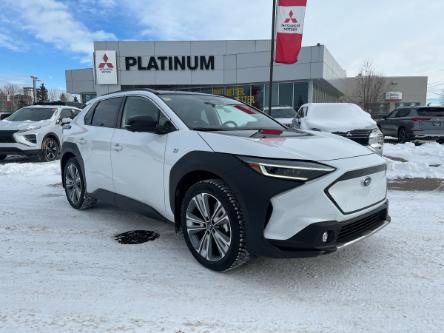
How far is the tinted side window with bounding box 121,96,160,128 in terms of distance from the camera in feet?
12.9

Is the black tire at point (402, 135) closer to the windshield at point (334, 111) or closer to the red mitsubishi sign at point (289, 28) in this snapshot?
the windshield at point (334, 111)

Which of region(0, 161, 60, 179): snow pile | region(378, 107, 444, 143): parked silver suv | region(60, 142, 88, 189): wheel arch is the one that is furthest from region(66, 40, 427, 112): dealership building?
region(60, 142, 88, 189): wheel arch

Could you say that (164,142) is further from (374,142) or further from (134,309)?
(374,142)

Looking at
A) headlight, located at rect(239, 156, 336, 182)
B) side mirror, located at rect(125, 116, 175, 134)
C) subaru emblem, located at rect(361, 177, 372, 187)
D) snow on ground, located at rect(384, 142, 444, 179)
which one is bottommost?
snow on ground, located at rect(384, 142, 444, 179)

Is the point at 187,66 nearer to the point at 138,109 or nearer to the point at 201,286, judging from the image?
the point at 138,109

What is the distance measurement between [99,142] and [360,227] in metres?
3.28

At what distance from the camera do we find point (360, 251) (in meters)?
3.70

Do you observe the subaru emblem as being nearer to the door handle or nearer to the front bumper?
the front bumper

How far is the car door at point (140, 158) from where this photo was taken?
3.69 meters

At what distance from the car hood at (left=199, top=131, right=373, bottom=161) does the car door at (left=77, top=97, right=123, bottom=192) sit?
1.68m

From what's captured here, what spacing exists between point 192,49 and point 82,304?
1093 inches

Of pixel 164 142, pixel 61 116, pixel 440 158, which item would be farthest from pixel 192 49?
pixel 164 142

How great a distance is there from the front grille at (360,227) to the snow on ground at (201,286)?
0.42m

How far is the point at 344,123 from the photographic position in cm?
884
